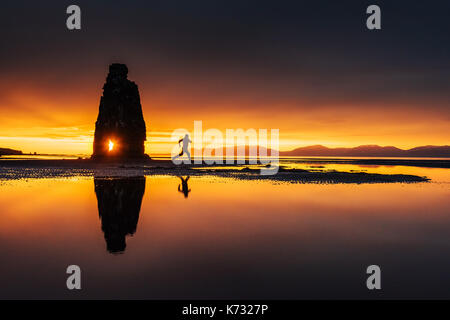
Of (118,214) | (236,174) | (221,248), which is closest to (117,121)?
(236,174)

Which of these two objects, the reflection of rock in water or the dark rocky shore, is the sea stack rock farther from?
the reflection of rock in water

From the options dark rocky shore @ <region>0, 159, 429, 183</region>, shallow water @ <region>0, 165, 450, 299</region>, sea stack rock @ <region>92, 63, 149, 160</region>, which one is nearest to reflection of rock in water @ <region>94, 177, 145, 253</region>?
shallow water @ <region>0, 165, 450, 299</region>

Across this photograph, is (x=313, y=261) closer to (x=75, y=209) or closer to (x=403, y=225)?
(x=403, y=225)

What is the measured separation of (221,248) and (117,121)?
222 feet

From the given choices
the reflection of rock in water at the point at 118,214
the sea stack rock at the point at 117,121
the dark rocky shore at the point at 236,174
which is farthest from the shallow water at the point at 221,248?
the sea stack rock at the point at 117,121

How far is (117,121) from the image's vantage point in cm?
7019

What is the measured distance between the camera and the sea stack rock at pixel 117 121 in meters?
70.0

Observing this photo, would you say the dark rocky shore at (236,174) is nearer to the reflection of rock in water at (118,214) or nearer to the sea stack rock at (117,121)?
the reflection of rock in water at (118,214)

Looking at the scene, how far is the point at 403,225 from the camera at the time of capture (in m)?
Answer: 11.0

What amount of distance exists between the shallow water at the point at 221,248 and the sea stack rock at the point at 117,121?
56.7 meters

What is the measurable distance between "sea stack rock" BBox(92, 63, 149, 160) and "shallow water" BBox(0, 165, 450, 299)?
5666 cm

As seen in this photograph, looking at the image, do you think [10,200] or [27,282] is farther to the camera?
[10,200]
